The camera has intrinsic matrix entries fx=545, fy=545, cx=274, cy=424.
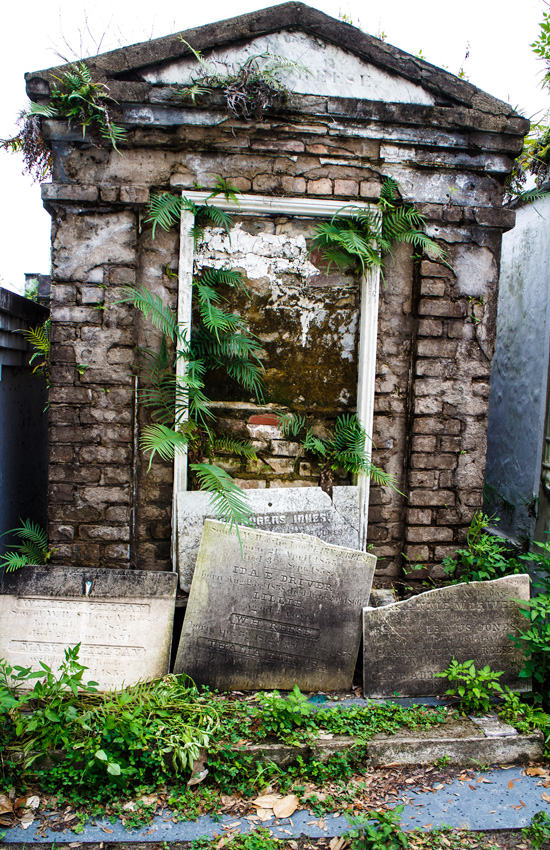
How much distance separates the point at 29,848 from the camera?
7.32 ft

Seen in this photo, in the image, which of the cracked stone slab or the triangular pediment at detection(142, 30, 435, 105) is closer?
the cracked stone slab

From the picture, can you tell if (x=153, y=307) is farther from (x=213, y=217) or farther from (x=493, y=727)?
(x=493, y=727)

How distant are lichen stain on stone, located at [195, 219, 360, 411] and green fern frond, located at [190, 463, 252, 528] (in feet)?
1.83

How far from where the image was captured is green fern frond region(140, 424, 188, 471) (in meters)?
3.22

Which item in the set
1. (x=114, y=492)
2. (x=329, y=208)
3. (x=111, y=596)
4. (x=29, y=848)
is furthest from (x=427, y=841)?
(x=329, y=208)

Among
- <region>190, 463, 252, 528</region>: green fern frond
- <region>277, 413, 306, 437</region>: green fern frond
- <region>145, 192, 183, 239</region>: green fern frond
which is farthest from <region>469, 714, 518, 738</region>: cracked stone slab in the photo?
<region>145, 192, 183, 239</region>: green fern frond

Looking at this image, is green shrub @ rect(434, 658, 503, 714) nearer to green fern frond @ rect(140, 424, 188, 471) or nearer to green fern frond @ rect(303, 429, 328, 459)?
green fern frond @ rect(303, 429, 328, 459)

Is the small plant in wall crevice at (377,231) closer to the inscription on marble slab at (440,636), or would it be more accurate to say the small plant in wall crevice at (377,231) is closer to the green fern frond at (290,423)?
the green fern frond at (290,423)

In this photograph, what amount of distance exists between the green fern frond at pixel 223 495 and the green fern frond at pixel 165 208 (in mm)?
1510

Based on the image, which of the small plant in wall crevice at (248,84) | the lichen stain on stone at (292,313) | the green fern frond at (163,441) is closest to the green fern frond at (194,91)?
the small plant in wall crevice at (248,84)

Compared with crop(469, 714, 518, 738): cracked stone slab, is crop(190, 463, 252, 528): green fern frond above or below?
above

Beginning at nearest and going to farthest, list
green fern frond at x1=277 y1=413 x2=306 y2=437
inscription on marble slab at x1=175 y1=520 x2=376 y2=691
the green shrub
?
the green shrub < inscription on marble slab at x1=175 y1=520 x2=376 y2=691 < green fern frond at x1=277 y1=413 x2=306 y2=437

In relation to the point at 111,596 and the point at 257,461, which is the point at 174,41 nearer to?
the point at 257,461

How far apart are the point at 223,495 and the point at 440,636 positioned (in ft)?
5.01
